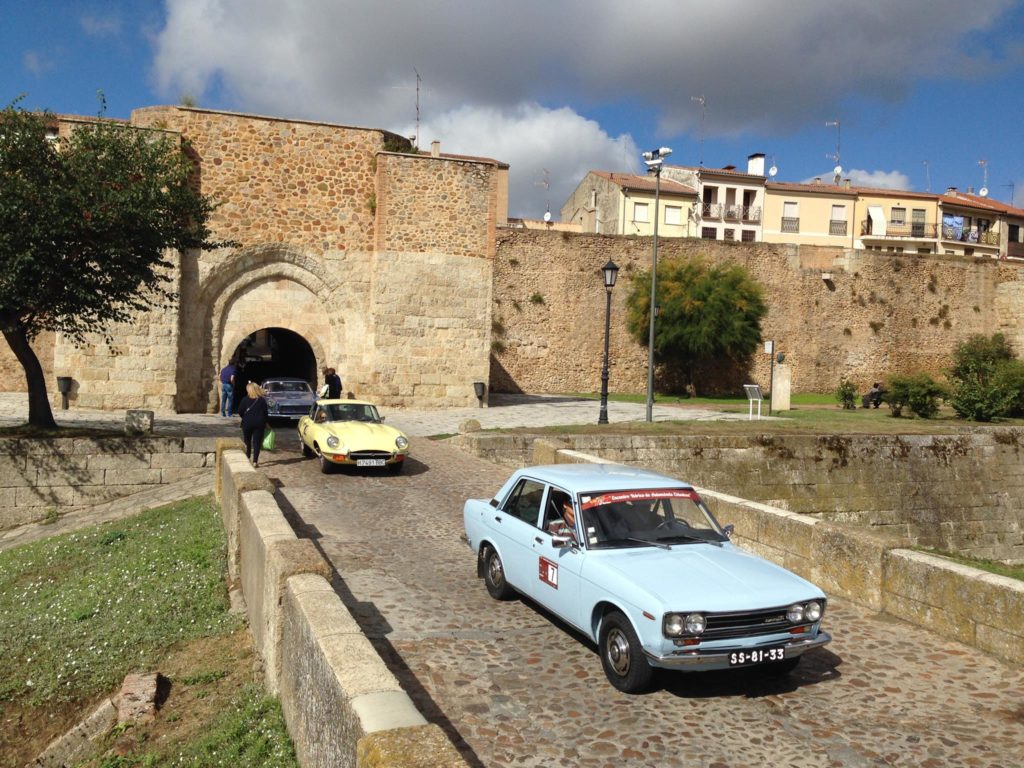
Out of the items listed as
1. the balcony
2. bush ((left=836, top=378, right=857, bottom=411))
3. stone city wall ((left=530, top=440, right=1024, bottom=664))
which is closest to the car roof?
stone city wall ((left=530, top=440, right=1024, bottom=664))

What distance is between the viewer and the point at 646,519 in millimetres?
6555

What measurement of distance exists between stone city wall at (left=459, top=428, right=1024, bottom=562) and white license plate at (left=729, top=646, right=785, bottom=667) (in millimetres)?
11571

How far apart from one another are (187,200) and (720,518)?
11964 millimetres

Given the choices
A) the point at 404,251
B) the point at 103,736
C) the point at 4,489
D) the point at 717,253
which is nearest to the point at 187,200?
the point at 4,489

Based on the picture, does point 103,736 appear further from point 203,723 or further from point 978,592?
point 978,592

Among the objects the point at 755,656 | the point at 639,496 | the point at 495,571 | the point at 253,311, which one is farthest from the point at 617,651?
the point at 253,311

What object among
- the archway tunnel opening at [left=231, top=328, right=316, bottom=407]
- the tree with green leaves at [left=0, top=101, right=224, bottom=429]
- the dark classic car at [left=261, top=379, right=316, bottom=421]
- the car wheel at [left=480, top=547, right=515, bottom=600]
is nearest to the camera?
the car wheel at [left=480, top=547, right=515, bottom=600]

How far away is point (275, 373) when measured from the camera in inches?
1467

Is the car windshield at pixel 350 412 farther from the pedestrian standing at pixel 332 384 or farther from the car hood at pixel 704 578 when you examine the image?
the car hood at pixel 704 578

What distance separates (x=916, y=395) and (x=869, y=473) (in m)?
7.75

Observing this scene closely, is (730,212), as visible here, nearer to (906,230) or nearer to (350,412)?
(906,230)

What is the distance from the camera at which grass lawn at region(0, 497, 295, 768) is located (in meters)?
6.52

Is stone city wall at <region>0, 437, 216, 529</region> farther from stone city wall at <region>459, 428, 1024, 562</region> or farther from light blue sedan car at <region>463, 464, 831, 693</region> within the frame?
light blue sedan car at <region>463, 464, 831, 693</region>

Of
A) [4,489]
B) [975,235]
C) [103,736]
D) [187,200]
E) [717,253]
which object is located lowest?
[103,736]
